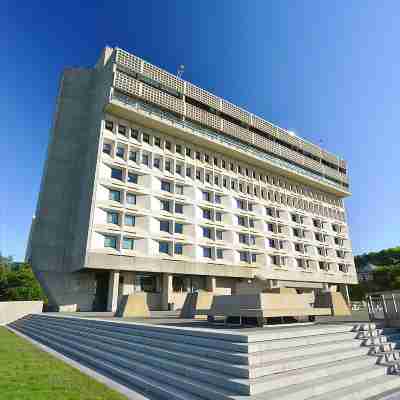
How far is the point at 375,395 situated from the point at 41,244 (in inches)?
1307

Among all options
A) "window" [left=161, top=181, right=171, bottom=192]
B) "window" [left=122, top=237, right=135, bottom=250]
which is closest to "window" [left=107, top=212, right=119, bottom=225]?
"window" [left=122, top=237, right=135, bottom=250]

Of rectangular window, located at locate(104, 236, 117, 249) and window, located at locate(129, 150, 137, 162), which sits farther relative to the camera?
window, located at locate(129, 150, 137, 162)

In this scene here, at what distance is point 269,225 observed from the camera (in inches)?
1742

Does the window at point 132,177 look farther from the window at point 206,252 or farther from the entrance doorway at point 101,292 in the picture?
the window at point 206,252

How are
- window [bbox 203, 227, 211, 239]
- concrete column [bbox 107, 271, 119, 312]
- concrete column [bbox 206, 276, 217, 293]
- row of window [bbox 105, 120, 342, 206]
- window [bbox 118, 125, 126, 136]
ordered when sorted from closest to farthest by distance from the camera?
concrete column [bbox 107, 271, 119, 312] → window [bbox 118, 125, 126, 136] → row of window [bbox 105, 120, 342, 206] → concrete column [bbox 206, 276, 217, 293] → window [bbox 203, 227, 211, 239]

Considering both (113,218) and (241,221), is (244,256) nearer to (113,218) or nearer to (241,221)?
(241,221)

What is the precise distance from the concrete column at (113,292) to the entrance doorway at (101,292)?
2.91m

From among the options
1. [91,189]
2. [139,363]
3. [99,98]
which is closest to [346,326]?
[139,363]

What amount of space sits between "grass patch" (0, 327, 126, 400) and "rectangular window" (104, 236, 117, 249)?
63.2 ft

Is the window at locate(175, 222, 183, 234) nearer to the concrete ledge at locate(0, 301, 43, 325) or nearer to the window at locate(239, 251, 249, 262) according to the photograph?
the window at locate(239, 251, 249, 262)

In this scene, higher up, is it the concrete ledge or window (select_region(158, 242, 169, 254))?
window (select_region(158, 242, 169, 254))

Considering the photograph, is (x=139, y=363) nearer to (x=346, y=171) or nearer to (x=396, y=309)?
(x=396, y=309)

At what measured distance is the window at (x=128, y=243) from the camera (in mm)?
30425

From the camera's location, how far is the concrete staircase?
19.0 ft
